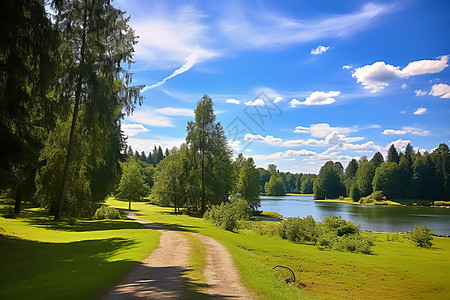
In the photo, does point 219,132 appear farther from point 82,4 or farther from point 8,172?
point 8,172

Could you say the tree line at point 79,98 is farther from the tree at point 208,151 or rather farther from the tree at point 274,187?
the tree at point 274,187

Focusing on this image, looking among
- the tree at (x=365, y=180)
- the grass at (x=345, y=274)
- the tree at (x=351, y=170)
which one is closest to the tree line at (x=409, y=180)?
the tree at (x=365, y=180)

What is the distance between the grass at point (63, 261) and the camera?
8578 mm

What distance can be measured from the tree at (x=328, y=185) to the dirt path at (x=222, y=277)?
431ft

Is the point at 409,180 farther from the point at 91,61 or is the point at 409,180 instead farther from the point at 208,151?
the point at 91,61

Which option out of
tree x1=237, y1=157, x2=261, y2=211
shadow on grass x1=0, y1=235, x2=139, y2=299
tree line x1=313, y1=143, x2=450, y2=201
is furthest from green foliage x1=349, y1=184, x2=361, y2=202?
shadow on grass x1=0, y1=235, x2=139, y2=299

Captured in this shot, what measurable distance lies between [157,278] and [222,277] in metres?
2.27

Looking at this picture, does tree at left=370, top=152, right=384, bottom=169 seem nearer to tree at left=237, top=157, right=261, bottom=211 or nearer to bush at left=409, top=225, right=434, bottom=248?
tree at left=237, top=157, right=261, bottom=211

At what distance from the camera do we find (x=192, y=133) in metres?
45.3

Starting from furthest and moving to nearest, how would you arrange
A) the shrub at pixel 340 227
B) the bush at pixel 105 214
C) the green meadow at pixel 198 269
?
the bush at pixel 105 214, the shrub at pixel 340 227, the green meadow at pixel 198 269

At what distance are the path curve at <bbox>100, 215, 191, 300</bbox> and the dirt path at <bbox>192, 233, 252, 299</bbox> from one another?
3.11 feet

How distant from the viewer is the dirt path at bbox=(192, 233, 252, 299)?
8572mm

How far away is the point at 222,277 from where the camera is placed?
10289 millimetres

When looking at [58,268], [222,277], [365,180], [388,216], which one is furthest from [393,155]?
[58,268]
